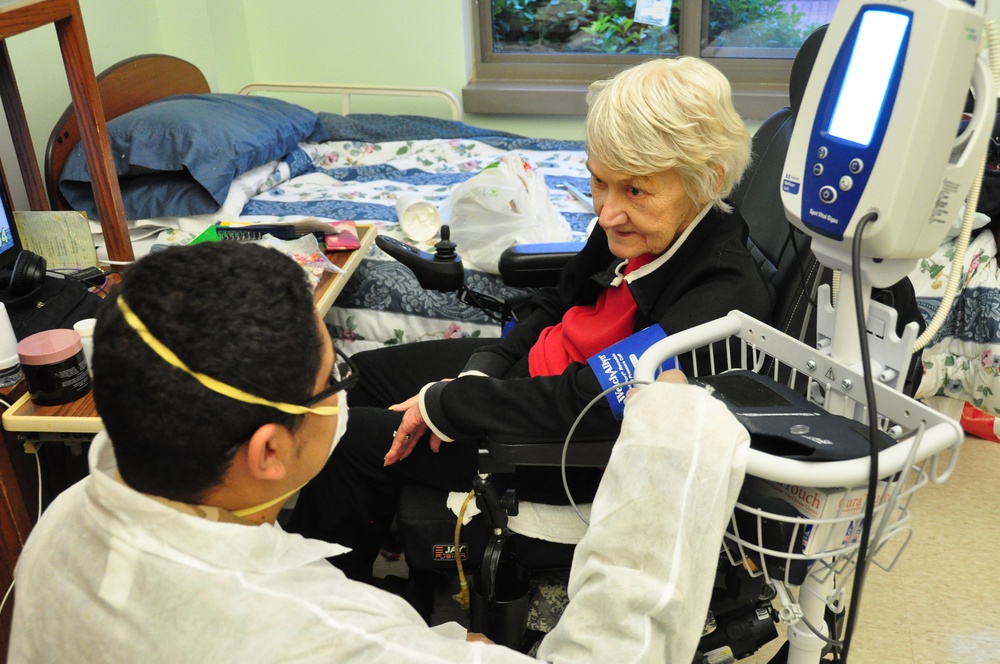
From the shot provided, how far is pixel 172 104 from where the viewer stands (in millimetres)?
2639

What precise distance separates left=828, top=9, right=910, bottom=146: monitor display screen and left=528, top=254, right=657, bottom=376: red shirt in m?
0.52

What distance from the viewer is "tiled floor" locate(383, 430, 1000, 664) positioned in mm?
1770

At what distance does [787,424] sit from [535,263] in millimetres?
997

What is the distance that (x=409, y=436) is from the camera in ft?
4.59

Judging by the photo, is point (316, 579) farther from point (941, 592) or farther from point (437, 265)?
point (941, 592)

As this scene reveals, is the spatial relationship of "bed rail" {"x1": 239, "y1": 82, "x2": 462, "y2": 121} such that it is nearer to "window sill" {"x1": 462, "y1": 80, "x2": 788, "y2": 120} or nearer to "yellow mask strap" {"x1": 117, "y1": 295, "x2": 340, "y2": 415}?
"window sill" {"x1": 462, "y1": 80, "x2": 788, "y2": 120}

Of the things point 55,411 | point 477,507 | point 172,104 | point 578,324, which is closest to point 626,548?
point 477,507

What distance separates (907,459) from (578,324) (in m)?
0.75

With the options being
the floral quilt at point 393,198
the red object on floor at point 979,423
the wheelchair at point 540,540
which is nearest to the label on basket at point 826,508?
the wheelchair at point 540,540

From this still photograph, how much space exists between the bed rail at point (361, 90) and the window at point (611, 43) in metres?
0.20

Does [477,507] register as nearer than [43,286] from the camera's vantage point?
Yes

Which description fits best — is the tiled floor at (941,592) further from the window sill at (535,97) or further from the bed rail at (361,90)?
the bed rail at (361,90)

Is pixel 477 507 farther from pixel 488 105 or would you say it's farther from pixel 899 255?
pixel 488 105

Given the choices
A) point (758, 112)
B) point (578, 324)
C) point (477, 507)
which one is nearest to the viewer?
point (477, 507)
